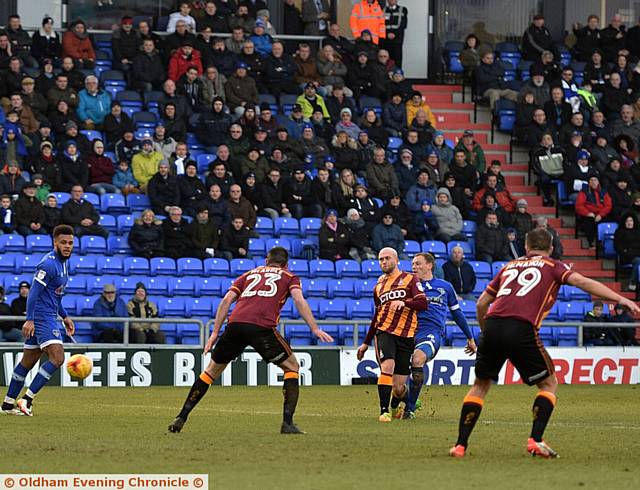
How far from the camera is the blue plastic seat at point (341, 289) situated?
81.4ft

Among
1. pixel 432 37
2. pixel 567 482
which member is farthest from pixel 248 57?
pixel 567 482

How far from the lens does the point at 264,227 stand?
2562cm

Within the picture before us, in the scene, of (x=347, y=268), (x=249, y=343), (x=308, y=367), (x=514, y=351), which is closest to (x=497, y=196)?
(x=347, y=268)

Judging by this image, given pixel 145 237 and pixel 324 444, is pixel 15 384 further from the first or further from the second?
pixel 145 237

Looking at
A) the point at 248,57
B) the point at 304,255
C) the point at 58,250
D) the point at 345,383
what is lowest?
the point at 345,383

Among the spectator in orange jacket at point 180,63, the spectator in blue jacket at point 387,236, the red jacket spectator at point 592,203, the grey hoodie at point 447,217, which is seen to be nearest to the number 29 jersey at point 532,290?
the spectator in blue jacket at point 387,236

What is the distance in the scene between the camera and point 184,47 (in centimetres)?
2784

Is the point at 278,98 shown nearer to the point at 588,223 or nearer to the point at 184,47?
the point at 184,47

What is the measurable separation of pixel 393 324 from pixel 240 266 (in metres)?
10.2

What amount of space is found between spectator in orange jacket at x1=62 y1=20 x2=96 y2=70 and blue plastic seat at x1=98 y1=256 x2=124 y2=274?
5521 millimetres

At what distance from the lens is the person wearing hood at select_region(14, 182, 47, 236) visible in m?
23.7

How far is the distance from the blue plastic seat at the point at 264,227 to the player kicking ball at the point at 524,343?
50.5 feet

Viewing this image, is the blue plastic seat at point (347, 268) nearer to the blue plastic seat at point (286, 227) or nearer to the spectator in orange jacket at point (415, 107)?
the blue plastic seat at point (286, 227)

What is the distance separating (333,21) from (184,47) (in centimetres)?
563
